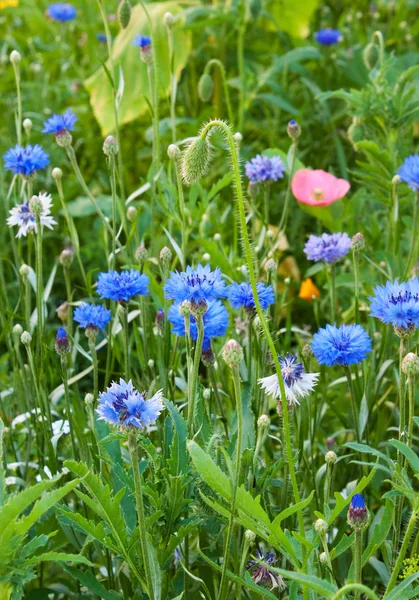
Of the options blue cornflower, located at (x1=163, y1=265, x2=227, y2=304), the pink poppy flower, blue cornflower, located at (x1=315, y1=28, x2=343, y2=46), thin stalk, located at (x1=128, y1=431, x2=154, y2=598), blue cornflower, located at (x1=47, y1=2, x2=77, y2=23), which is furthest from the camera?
blue cornflower, located at (x1=47, y1=2, x2=77, y2=23)

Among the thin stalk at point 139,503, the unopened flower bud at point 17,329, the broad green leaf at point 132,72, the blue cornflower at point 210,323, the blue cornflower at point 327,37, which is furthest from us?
the blue cornflower at point 327,37

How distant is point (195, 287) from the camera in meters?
0.86

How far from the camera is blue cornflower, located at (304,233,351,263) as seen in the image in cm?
118

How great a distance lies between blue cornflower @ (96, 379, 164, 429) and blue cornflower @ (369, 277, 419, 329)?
255 mm

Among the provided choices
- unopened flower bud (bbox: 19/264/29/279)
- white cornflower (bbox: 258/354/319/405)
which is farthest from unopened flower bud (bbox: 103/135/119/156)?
white cornflower (bbox: 258/354/319/405)

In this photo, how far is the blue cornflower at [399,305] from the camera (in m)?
0.89

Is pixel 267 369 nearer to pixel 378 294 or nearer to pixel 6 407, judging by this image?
pixel 378 294

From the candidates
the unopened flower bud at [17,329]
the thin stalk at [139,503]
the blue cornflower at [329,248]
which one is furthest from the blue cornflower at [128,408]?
the blue cornflower at [329,248]

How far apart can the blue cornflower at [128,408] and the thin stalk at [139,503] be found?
1 centimetres

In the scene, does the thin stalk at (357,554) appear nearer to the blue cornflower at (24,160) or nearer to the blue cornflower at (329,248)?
the blue cornflower at (329,248)

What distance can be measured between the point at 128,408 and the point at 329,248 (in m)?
0.50

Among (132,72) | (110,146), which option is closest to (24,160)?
(110,146)

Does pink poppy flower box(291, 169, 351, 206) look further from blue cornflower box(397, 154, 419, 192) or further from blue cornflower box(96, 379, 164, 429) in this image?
blue cornflower box(96, 379, 164, 429)

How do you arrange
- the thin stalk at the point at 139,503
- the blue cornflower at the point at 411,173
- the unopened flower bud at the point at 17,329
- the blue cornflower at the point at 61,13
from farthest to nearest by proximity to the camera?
the blue cornflower at the point at 61,13, the blue cornflower at the point at 411,173, the unopened flower bud at the point at 17,329, the thin stalk at the point at 139,503
